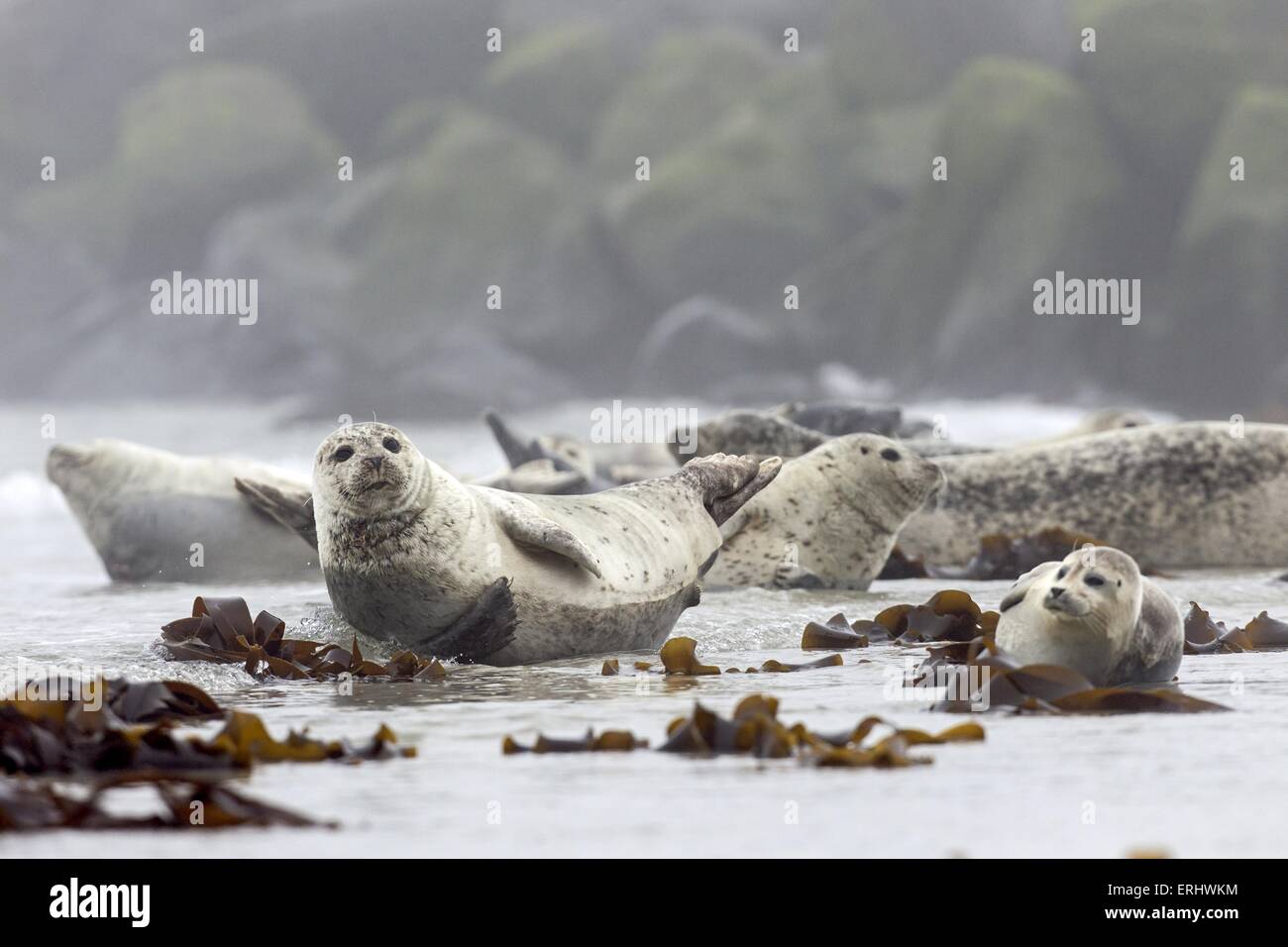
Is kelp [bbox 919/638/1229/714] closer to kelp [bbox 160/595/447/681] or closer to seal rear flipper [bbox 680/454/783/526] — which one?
kelp [bbox 160/595/447/681]

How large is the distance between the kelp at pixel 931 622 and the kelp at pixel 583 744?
2.45 m

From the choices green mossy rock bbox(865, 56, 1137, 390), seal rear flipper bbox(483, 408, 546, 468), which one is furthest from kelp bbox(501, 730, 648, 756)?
green mossy rock bbox(865, 56, 1137, 390)

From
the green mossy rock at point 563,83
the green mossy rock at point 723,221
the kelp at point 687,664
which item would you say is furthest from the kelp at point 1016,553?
the green mossy rock at point 563,83

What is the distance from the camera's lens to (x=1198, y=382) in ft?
107

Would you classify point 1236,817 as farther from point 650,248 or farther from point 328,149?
point 328,149

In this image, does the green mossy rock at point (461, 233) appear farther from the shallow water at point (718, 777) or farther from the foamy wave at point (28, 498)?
the shallow water at point (718, 777)

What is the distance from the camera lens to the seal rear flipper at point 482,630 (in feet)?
19.0

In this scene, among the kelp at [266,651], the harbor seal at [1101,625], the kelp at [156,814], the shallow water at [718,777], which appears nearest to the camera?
the shallow water at [718,777]

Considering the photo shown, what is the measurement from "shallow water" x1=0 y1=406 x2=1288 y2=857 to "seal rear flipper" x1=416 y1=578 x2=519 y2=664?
0.33 feet

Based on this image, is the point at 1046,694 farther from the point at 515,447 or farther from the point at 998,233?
the point at 998,233

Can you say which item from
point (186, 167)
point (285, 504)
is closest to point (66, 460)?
point (285, 504)

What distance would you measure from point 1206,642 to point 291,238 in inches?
1455

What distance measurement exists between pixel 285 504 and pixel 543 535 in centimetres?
273

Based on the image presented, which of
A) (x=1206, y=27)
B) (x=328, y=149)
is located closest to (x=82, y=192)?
(x=328, y=149)
